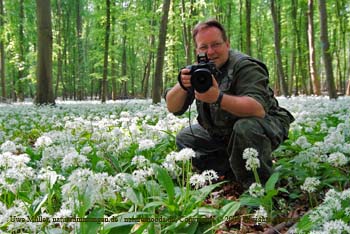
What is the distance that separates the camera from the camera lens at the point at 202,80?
2.97 meters

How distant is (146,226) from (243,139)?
4.18ft

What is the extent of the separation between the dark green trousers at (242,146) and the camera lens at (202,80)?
1.63ft

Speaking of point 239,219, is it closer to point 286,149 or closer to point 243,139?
point 243,139

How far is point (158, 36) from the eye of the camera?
1534 centimetres

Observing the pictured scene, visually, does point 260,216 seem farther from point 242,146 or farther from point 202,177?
point 242,146

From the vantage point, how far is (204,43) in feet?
11.4

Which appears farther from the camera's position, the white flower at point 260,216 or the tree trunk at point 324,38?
the tree trunk at point 324,38

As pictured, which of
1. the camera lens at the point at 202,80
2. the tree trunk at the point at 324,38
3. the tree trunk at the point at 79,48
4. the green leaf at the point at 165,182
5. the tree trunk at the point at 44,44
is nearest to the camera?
the green leaf at the point at 165,182

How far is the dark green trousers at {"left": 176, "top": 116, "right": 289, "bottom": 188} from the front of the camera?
319cm

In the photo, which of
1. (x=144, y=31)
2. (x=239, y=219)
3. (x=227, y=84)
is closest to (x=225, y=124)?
(x=227, y=84)

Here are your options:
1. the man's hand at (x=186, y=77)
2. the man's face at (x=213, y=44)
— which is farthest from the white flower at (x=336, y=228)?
the man's face at (x=213, y=44)

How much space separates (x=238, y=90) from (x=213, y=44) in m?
0.49

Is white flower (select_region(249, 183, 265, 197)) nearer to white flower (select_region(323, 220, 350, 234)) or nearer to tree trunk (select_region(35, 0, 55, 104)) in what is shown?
white flower (select_region(323, 220, 350, 234))

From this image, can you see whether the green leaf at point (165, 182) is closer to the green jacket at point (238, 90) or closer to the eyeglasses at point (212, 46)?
the green jacket at point (238, 90)
